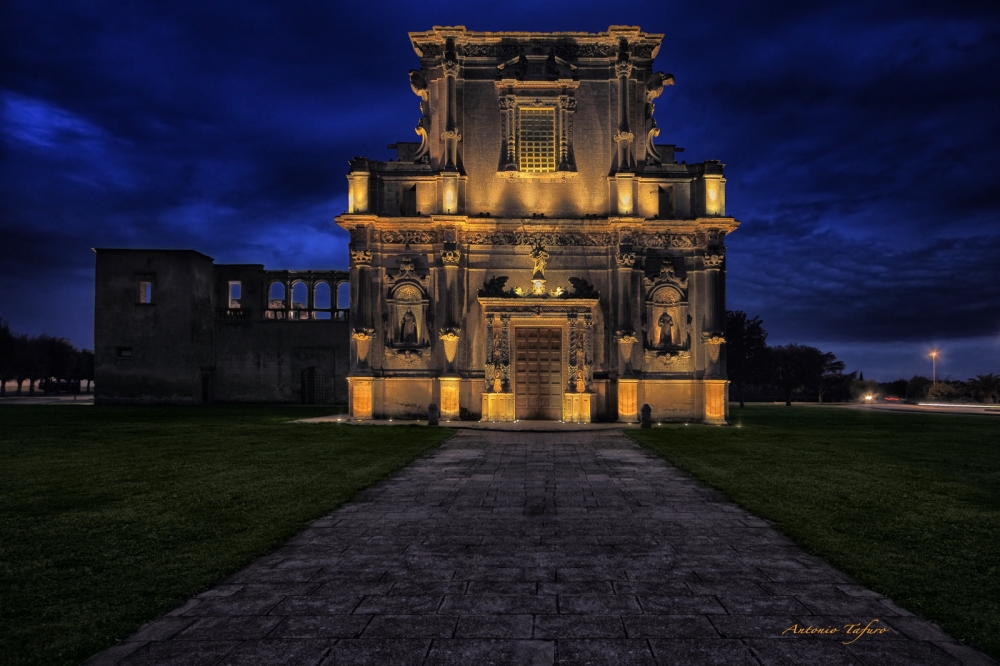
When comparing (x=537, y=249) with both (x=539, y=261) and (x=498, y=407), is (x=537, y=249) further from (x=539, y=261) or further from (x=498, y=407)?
(x=498, y=407)

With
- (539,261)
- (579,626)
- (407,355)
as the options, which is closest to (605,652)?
(579,626)

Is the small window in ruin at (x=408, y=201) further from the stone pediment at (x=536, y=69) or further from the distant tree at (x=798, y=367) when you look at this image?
the distant tree at (x=798, y=367)

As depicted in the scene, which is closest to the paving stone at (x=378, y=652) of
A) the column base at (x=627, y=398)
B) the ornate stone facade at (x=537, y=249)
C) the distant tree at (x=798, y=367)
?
the ornate stone facade at (x=537, y=249)

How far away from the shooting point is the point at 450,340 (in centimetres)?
2450

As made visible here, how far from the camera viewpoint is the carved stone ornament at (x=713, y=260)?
25.1 m

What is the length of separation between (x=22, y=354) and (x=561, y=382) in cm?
6711

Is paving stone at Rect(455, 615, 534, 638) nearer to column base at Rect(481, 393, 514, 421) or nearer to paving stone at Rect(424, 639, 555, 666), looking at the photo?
paving stone at Rect(424, 639, 555, 666)

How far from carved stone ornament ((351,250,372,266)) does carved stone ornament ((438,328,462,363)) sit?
15.6 feet

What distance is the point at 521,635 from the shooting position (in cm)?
449

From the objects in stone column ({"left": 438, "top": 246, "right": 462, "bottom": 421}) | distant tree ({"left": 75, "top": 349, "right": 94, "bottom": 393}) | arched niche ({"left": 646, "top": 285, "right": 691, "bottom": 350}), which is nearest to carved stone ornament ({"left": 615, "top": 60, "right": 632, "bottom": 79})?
arched niche ({"left": 646, "top": 285, "right": 691, "bottom": 350})

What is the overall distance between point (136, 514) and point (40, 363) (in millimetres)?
72307

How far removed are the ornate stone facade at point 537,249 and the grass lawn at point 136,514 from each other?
7491mm

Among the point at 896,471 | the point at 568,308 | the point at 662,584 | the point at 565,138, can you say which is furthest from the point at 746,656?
the point at 565,138

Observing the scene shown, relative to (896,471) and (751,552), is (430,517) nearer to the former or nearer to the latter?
(751,552)
